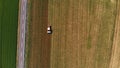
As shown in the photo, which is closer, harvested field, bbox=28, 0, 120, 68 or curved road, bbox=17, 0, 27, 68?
harvested field, bbox=28, 0, 120, 68

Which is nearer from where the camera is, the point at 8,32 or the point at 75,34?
the point at 75,34

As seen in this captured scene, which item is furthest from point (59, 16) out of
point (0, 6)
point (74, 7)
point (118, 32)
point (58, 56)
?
point (0, 6)

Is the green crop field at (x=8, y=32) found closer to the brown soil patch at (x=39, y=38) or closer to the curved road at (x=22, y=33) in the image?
the curved road at (x=22, y=33)

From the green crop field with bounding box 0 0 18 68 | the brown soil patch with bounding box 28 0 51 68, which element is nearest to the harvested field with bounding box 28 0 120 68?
the brown soil patch with bounding box 28 0 51 68

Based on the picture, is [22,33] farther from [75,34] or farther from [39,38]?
[75,34]

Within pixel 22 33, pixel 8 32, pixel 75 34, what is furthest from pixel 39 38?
pixel 8 32

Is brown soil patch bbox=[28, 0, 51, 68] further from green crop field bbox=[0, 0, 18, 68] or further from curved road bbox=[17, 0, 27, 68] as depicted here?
green crop field bbox=[0, 0, 18, 68]

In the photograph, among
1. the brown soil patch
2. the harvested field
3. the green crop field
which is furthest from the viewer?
the green crop field
